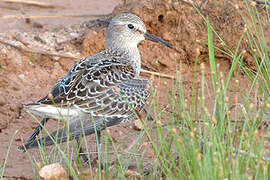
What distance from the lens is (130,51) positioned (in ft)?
19.7

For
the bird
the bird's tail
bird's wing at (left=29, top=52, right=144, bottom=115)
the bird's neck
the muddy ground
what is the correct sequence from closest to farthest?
the bird's tail, the bird, bird's wing at (left=29, top=52, right=144, bottom=115), the bird's neck, the muddy ground

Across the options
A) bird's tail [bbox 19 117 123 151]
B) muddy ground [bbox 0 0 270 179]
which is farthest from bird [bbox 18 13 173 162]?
muddy ground [bbox 0 0 270 179]

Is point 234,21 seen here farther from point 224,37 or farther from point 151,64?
point 151,64

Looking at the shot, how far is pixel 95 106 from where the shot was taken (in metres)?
5.12

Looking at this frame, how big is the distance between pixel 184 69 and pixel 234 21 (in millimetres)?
941

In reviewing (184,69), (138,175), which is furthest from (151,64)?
(138,175)

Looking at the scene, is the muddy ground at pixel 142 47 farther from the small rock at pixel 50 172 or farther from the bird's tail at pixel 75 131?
the small rock at pixel 50 172

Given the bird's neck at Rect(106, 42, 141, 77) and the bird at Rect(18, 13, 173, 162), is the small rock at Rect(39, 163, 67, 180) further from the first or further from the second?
the bird's neck at Rect(106, 42, 141, 77)

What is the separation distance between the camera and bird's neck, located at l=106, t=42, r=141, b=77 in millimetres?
5934

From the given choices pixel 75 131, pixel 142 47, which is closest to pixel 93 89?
pixel 75 131

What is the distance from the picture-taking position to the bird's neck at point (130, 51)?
5.93 m

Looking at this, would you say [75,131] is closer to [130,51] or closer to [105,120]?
[105,120]

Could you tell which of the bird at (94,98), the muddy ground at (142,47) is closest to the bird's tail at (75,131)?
the bird at (94,98)

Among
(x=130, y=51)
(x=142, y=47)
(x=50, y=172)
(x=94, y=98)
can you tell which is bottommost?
(x=50, y=172)
